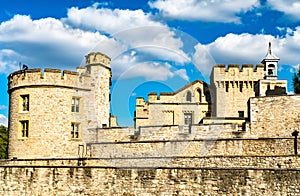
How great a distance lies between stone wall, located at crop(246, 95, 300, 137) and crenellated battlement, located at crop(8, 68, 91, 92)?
9725 mm

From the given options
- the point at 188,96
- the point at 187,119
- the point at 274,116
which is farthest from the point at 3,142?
the point at 274,116

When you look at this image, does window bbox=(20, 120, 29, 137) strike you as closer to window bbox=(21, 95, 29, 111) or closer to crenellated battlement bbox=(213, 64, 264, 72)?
window bbox=(21, 95, 29, 111)

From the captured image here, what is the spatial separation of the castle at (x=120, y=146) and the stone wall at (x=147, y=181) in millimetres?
36

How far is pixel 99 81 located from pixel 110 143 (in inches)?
170

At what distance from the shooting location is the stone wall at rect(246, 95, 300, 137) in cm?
2289

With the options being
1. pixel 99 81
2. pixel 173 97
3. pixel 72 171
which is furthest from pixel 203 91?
pixel 72 171

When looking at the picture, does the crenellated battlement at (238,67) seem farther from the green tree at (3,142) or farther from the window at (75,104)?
the green tree at (3,142)

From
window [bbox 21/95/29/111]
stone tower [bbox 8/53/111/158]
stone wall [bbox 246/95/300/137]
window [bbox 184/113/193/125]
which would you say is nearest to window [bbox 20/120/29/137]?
stone tower [bbox 8/53/111/158]

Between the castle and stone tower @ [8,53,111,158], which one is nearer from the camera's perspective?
the castle

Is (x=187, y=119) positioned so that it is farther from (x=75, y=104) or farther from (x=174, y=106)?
(x=75, y=104)

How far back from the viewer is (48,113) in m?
24.5

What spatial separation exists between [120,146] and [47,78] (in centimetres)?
543

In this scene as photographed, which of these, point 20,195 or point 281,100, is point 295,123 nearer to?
point 281,100

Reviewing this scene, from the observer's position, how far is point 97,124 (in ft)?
87.5
